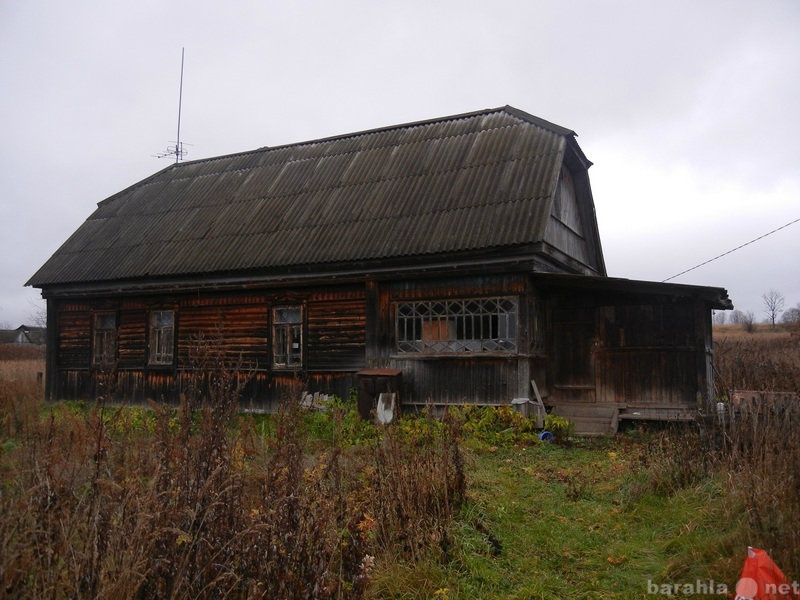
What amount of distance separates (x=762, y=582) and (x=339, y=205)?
1224 centimetres

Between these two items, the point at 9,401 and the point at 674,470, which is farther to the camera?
the point at 9,401

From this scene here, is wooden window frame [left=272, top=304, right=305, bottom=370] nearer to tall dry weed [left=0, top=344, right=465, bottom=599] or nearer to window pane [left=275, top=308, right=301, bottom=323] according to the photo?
window pane [left=275, top=308, right=301, bottom=323]

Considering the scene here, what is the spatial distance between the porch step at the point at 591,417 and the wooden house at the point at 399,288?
0.05 meters

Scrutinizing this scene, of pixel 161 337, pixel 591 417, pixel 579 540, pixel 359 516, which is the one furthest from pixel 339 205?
pixel 359 516

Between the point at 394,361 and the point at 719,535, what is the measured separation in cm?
800

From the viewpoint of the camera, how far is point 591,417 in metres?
11.3

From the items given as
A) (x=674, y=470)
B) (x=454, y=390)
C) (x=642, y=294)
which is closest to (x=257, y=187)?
(x=454, y=390)

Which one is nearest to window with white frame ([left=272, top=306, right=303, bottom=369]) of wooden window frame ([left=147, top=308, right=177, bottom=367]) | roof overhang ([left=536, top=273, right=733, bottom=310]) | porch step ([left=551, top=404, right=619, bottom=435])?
wooden window frame ([left=147, top=308, right=177, bottom=367])

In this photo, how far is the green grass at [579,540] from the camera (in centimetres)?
423

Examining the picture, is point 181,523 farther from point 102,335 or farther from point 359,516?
point 102,335

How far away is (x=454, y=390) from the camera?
11453 millimetres

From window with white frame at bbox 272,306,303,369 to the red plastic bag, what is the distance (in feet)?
34.8

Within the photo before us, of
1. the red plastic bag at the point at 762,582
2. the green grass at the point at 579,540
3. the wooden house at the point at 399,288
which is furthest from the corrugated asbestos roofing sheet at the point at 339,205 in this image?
the red plastic bag at the point at 762,582

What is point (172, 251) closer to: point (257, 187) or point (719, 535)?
point (257, 187)
